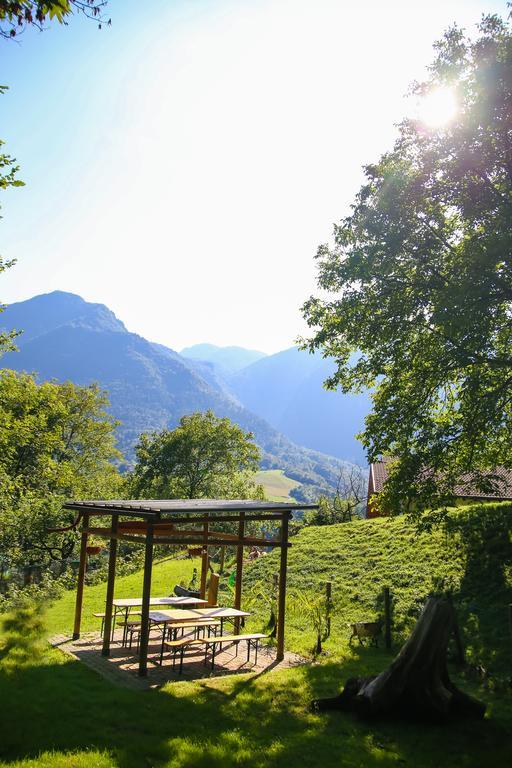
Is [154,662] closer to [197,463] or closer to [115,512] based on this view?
[115,512]

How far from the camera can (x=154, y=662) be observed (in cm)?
1146

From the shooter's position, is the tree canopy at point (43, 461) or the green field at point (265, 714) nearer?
the green field at point (265, 714)

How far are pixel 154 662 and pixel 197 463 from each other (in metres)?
26.3

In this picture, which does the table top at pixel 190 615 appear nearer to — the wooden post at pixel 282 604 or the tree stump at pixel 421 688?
the wooden post at pixel 282 604

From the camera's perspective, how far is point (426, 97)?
15.3 m

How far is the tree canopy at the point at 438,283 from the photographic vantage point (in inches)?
535

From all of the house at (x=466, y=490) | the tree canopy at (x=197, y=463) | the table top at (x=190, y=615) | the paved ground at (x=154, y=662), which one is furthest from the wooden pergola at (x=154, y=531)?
the tree canopy at (x=197, y=463)

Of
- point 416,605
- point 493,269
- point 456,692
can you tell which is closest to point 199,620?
point 456,692

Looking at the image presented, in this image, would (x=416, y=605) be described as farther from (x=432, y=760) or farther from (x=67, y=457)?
(x=67, y=457)

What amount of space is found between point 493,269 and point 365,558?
11.5m

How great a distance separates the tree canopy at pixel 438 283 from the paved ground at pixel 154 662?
5247 millimetres

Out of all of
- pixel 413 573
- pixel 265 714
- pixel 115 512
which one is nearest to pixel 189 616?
pixel 115 512

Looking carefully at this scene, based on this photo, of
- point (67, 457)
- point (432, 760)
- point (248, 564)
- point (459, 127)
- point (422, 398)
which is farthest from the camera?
point (67, 457)

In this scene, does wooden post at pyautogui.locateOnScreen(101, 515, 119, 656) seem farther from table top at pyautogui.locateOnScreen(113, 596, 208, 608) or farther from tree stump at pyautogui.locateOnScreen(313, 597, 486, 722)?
tree stump at pyautogui.locateOnScreen(313, 597, 486, 722)
